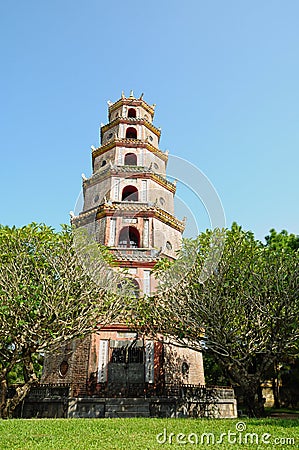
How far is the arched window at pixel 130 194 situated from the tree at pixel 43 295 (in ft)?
28.5

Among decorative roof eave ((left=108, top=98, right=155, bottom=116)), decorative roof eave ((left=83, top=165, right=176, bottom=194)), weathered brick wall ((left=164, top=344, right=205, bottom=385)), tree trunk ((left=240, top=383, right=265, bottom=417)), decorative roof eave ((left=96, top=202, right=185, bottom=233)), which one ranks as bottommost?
tree trunk ((left=240, top=383, right=265, bottom=417))

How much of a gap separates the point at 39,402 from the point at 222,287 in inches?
404

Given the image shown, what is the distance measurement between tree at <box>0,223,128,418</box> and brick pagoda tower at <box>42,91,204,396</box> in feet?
9.72

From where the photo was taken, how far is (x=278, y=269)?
53.4 feet

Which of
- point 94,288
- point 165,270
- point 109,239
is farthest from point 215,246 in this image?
point 109,239

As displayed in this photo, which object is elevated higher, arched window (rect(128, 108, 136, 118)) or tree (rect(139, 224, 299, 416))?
arched window (rect(128, 108, 136, 118))

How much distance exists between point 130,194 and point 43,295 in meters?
12.6

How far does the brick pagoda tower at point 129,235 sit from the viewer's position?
19.7 m

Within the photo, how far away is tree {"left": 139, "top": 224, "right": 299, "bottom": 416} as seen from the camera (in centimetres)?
1606

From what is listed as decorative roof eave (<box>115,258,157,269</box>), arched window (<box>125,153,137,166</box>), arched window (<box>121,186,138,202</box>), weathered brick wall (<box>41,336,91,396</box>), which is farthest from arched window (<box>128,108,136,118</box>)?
weathered brick wall (<box>41,336,91,396</box>)

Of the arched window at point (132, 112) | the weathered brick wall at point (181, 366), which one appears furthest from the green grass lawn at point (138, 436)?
the arched window at point (132, 112)

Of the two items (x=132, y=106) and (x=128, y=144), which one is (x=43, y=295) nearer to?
(x=128, y=144)

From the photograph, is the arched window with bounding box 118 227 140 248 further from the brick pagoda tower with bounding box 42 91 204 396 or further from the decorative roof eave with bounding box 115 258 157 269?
the decorative roof eave with bounding box 115 258 157 269

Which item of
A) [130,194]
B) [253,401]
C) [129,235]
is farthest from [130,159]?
[253,401]
